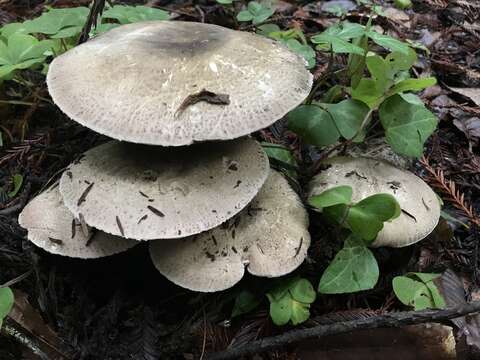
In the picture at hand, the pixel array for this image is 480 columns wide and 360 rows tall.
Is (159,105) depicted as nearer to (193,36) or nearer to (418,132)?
(193,36)

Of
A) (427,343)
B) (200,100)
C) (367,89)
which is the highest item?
(200,100)

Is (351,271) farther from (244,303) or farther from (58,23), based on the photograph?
(58,23)

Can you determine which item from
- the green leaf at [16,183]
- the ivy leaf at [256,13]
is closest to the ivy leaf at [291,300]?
the green leaf at [16,183]

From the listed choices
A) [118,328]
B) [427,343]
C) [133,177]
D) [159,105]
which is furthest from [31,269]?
[427,343]

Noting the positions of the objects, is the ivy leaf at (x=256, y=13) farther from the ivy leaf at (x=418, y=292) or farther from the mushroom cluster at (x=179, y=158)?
the ivy leaf at (x=418, y=292)

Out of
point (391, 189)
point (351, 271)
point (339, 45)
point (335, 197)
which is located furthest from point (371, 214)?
point (339, 45)

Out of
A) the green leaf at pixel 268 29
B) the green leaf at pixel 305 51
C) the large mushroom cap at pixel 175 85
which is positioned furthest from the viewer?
the green leaf at pixel 268 29
